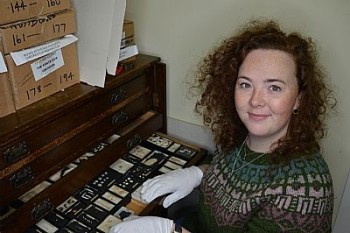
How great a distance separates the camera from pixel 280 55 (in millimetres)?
971

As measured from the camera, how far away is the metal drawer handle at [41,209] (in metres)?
1.08

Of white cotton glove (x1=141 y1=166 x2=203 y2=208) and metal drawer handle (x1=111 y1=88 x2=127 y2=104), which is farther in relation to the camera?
metal drawer handle (x1=111 y1=88 x2=127 y2=104)

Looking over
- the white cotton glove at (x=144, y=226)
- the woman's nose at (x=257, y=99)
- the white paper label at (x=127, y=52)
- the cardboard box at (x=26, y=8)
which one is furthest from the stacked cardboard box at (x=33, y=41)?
the woman's nose at (x=257, y=99)

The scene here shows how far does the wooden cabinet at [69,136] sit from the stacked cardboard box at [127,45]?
5 cm

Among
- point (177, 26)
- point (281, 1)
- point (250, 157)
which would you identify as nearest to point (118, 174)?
point (250, 157)

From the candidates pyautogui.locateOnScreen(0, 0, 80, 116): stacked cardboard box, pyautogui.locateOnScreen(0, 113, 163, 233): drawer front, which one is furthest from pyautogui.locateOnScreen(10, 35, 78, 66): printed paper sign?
pyautogui.locateOnScreen(0, 113, 163, 233): drawer front

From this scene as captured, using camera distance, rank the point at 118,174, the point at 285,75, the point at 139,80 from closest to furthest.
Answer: the point at 285,75
the point at 118,174
the point at 139,80

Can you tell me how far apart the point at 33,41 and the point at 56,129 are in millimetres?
270

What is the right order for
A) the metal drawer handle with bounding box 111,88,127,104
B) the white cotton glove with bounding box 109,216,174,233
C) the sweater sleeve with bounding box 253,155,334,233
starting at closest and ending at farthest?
the sweater sleeve with bounding box 253,155,334,233, the white cotton glove with bounding box 109,216,174,233, the metal drawer handle with bounding box 111,88,127,104

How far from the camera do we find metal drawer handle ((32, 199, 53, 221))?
108cm

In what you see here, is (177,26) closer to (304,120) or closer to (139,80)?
(139,80)

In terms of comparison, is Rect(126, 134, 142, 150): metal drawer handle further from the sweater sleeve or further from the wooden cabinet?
the sweater sleeve

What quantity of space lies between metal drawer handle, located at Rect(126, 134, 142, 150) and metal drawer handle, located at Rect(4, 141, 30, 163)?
451 millimetres

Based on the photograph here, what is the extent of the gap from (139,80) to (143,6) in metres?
0.32
